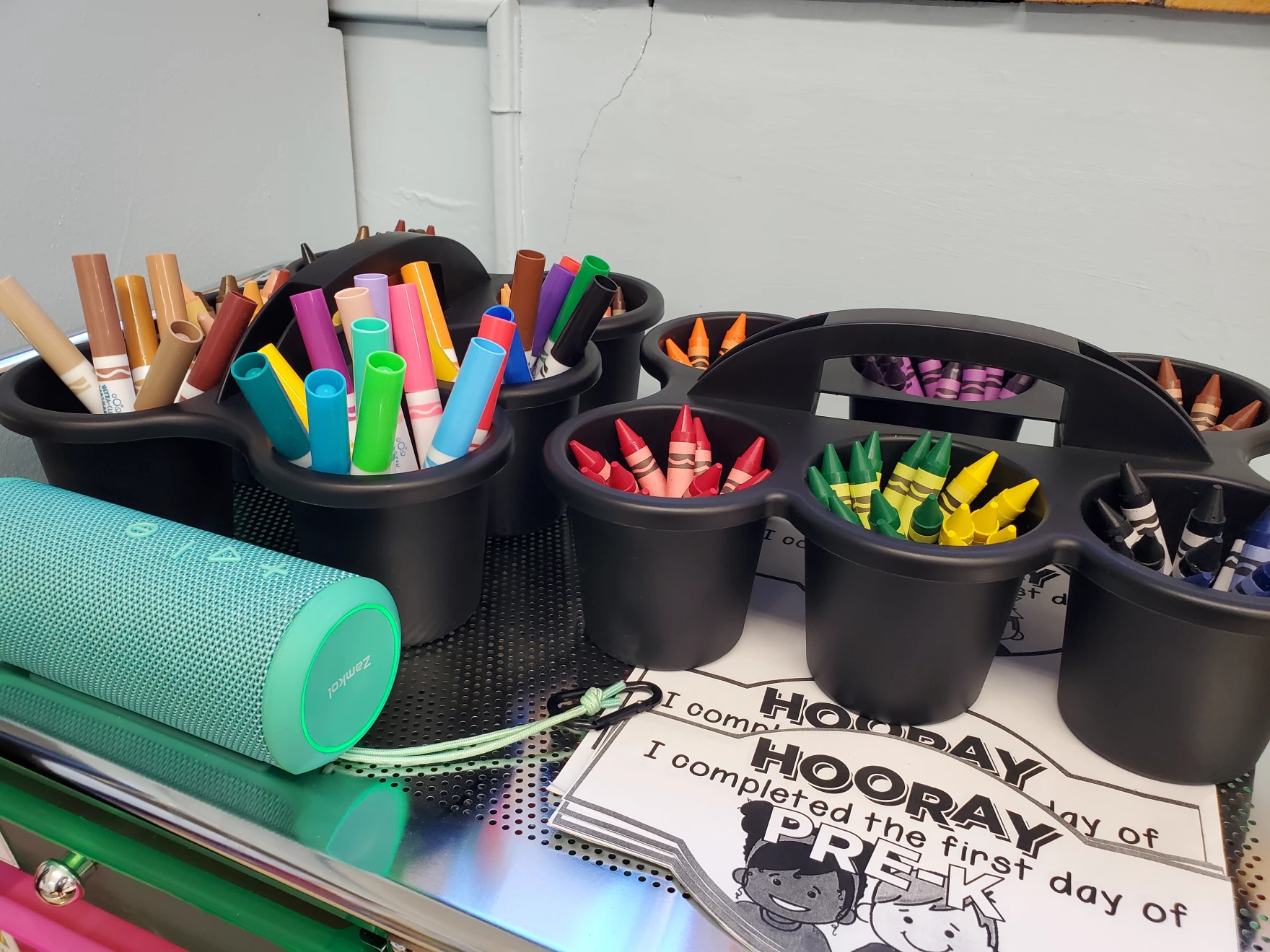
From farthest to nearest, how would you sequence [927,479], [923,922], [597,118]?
1. [597,118]
2. [927,479]
3. [923,922]

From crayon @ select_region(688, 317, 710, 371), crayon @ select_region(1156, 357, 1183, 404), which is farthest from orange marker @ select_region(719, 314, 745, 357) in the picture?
crayon @ select_region(1156, 357, 1183, 404)

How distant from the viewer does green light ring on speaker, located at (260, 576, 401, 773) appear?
298 mm

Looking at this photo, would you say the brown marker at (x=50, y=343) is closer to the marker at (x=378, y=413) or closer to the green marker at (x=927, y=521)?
the marker at (x=378, y=413)

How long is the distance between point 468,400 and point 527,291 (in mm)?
119

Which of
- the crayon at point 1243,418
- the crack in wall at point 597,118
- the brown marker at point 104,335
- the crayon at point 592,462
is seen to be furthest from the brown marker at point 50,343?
the crayon at point 1243,418

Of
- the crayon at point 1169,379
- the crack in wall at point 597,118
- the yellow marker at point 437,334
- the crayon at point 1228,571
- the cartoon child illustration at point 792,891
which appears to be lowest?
the cartoon child illustration at point 792,891

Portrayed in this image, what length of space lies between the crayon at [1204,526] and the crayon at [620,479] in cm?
21

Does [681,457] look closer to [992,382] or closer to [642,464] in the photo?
[642,464]

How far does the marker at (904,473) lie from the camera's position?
15.1 inches

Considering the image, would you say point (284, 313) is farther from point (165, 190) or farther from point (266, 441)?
point (165, 190)

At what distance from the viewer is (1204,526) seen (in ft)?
1.10

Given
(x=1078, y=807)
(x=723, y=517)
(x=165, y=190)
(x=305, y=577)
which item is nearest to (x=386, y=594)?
(x=305, y=577)

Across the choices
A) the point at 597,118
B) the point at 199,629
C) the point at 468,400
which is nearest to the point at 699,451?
the point at 468,400

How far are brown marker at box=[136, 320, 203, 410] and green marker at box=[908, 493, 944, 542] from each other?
1.05ft
